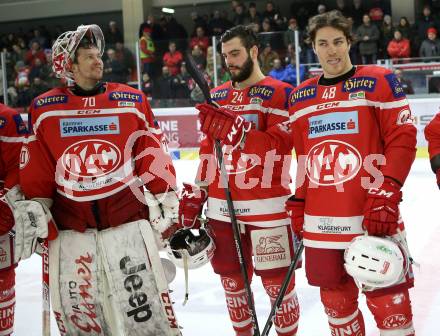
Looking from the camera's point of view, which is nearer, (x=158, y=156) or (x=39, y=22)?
(x=158, y=156)

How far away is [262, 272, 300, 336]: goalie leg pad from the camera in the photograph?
9.50ft

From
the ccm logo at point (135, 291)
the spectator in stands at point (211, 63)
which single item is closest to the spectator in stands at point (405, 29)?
the spectator in stands at point (211, 63)

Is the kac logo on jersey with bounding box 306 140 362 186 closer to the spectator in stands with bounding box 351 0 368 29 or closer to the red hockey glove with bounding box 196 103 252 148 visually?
the red hockey glove with bounding box 196 103 252 148

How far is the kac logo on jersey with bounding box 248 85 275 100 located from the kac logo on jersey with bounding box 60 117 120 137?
611 millimetres

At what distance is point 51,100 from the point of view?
271 centimetres

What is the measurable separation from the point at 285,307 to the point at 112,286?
77 cm

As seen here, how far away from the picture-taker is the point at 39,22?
56.5ft

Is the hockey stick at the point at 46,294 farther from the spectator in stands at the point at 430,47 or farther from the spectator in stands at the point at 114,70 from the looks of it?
the spectator in stands at the point at 430,47

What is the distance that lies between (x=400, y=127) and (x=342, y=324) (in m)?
0.75

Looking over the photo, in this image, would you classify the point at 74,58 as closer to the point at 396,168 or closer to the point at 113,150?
the point at 113,150

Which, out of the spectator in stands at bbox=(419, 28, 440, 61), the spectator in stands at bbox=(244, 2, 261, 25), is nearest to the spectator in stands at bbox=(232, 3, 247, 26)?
the spectator in stands at bbox=(244, 2, 261, 25)

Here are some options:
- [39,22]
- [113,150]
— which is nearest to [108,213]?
[113,150]

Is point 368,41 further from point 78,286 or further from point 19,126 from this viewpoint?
point 78,286

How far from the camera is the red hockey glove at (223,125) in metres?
2.63
